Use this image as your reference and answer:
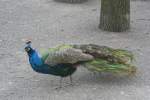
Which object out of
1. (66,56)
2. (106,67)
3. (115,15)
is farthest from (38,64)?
(115,15)

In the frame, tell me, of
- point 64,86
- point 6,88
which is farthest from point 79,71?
point 6,88

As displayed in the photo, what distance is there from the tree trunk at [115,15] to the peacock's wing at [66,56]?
257 cm

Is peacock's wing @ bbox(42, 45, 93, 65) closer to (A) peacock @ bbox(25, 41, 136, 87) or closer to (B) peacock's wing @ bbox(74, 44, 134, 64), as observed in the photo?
(A) peacock @ bbox(25, 41, 136, 87)

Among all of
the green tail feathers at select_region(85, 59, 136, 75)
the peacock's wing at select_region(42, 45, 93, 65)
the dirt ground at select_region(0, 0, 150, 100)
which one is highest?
the peacock's wing at select_region(42, 45, 93, 65)

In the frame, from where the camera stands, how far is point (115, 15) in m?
8.02

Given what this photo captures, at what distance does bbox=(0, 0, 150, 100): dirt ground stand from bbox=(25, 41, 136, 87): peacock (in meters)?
0.24

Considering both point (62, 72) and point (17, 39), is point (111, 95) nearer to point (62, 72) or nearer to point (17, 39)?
point (62, 72)

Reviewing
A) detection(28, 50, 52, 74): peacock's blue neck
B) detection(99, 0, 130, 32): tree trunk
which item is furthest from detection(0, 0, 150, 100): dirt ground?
detection(28, 50, 52, 74): peacock's blue neck

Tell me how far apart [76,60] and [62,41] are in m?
2.13

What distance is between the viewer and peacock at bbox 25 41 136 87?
541 centimetres

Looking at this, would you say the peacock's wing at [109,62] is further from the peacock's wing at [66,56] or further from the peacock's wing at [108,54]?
the peacock's wing at [66,56]

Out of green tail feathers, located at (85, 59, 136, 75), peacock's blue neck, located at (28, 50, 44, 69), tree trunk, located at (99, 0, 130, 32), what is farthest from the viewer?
tree trunk, located at (99, 0, 130, 32)

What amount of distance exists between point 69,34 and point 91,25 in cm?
75

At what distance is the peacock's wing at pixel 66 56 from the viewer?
17.8ft
